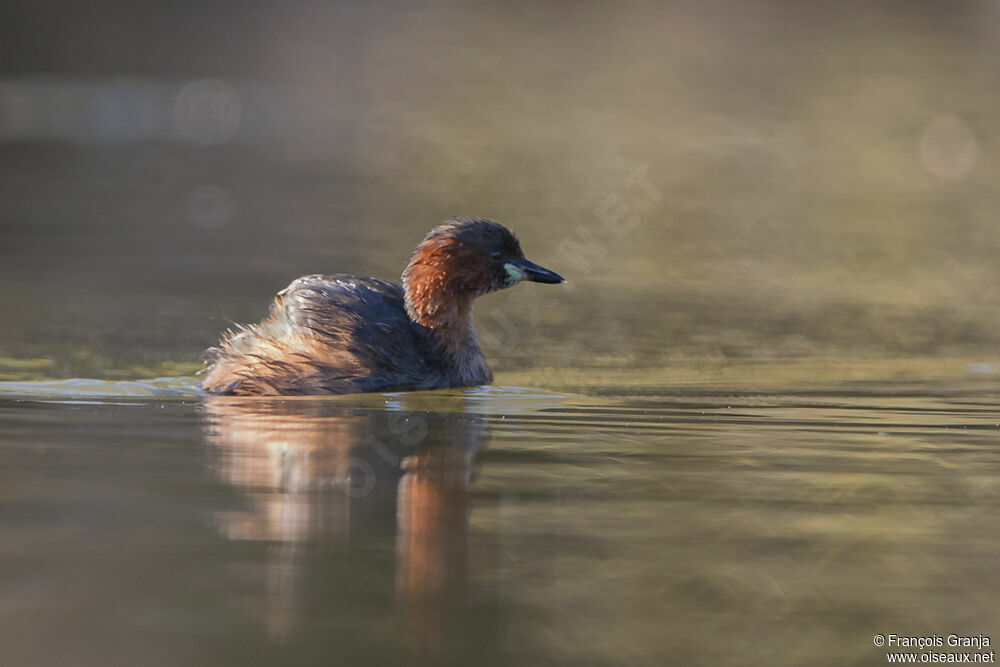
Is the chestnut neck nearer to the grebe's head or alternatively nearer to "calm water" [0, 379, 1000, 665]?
the grebe's head

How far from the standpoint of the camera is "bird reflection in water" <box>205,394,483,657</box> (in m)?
5.17

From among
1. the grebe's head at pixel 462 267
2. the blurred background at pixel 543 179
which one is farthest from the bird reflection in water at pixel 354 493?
the blurred background at pixel 543 179

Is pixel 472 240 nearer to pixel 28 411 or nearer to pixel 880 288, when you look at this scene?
pixel 28 411

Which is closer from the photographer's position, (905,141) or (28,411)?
(28,411)

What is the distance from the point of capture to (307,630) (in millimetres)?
4766

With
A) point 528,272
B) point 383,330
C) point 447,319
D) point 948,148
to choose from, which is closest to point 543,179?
point 948,148

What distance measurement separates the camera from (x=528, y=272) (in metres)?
9.76

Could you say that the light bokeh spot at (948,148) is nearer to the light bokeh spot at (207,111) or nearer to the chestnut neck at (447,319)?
the light bokeh spot at (207,111)

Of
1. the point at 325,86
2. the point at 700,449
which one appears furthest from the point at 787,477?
the point at 325,86

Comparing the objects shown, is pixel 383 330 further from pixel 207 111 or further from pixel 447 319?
pixel 207 111

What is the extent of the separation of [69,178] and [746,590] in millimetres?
15454

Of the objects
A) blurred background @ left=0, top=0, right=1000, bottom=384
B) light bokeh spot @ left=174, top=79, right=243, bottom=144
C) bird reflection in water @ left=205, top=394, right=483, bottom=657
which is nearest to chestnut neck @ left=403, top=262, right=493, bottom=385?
bird reflection in water @ left=205, top=394, right=483, bottom=657

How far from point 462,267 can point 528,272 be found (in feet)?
1.30

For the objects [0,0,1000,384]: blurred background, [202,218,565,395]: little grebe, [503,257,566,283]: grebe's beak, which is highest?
[0,0,1000,384]: blurred background
